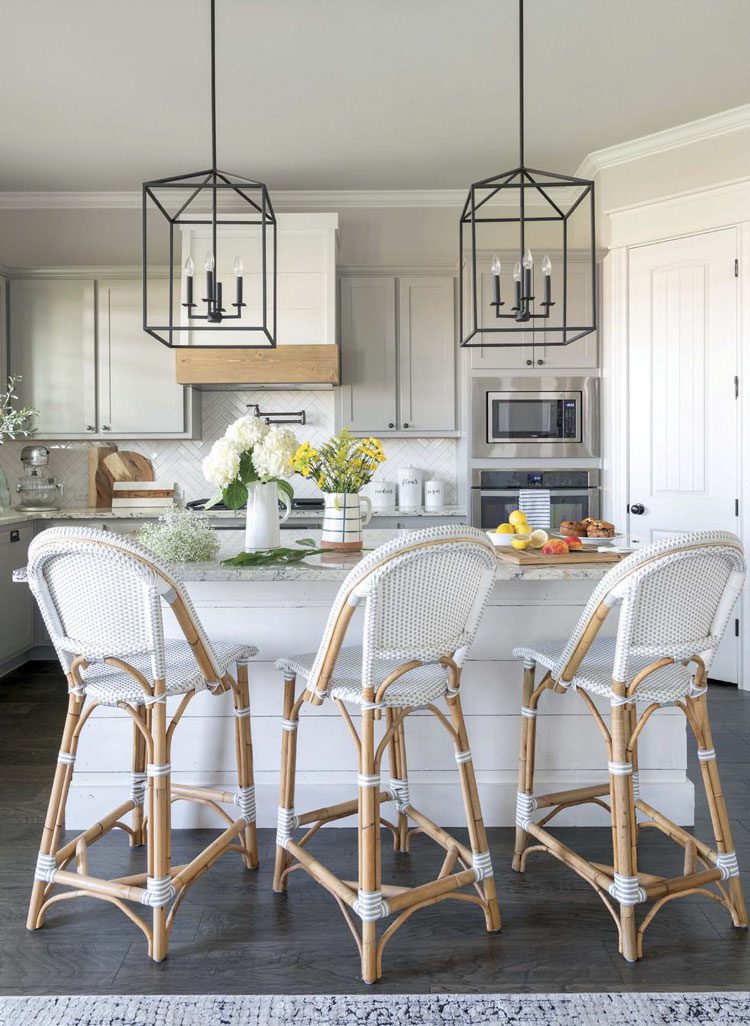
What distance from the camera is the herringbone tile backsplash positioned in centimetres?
490

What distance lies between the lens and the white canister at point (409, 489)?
15.5 feet

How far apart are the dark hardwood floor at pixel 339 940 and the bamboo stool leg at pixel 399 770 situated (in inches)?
1.5

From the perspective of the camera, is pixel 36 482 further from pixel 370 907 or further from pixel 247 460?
pixel 370 907

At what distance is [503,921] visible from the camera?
1899 millimetres

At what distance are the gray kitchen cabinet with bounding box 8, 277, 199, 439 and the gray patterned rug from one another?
3.47 metres

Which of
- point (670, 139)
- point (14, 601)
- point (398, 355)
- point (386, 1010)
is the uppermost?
point (670, 139)

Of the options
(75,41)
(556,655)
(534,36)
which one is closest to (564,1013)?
(556,655)

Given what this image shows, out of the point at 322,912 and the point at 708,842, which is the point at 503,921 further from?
the point at 708,842

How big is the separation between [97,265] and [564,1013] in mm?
4603

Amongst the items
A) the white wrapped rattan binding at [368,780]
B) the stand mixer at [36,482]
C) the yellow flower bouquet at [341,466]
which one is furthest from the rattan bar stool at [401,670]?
the stand mixer at [36,482]

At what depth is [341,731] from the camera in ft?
7.77

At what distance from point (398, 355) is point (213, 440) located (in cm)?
131

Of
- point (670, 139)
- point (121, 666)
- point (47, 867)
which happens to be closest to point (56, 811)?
point (47, 867)

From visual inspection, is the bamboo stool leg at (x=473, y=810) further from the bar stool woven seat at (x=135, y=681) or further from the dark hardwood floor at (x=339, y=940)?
the bar stool woven seat at (x=135, y=681)
